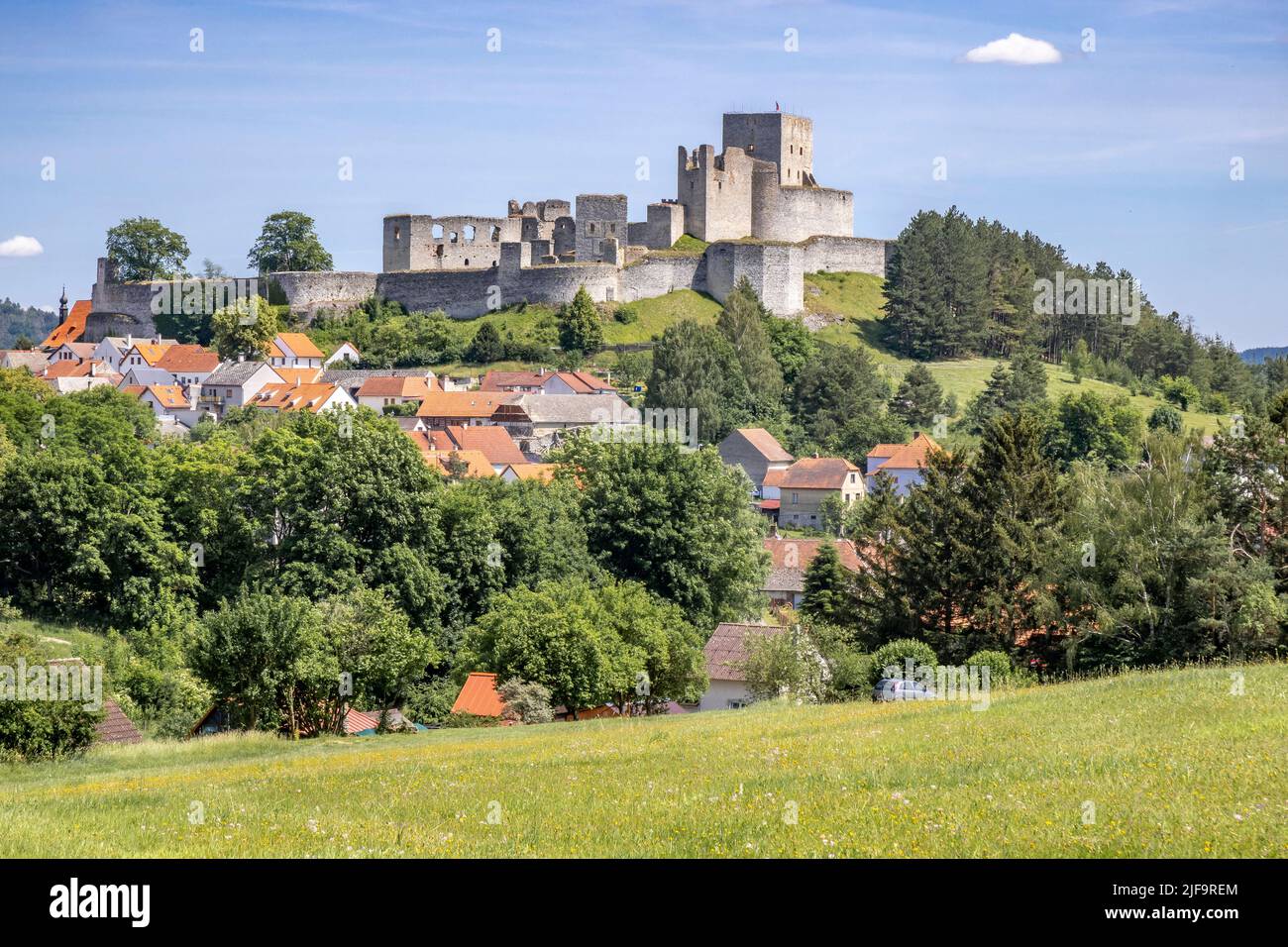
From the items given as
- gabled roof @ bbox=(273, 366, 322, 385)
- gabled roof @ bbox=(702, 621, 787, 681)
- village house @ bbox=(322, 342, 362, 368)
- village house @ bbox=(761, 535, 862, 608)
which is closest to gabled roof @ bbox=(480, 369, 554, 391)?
gabled roof @ bbox=(273, 366, 322, 385)

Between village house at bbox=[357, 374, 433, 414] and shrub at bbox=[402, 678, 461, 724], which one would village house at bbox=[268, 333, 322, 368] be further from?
shrub at bbox=[402, 678, 461, 724]

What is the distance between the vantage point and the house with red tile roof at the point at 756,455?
7831 centimetres

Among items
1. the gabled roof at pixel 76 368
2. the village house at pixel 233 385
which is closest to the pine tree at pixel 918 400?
the village house at pixel 233 385

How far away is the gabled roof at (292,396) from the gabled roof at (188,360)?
6.90 meters

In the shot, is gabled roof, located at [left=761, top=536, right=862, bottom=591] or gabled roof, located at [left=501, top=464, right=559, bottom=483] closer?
gabled roof, located at [left=761, top=536, right=862, bottom=591]

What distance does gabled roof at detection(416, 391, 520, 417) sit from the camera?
7819cm

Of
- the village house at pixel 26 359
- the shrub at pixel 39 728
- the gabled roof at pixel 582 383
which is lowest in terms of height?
the shrub at pixel 39 728

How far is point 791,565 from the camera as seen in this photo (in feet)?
199

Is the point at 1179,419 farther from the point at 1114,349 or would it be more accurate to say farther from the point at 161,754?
the point at 161,754

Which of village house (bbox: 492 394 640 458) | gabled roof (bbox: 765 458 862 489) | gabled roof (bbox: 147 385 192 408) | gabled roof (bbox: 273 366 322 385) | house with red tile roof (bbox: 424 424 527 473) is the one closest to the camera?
house with red tile roof (bbox: 424 424 527 473)

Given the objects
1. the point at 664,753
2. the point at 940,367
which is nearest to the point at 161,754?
the point at 664,753

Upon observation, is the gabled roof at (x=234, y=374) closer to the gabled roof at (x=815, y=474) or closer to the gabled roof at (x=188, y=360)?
the gabled roof at (x=188, y=360)

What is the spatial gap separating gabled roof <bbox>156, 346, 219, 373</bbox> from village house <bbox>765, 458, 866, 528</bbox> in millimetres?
34354

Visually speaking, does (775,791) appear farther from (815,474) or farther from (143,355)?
(143,355)
